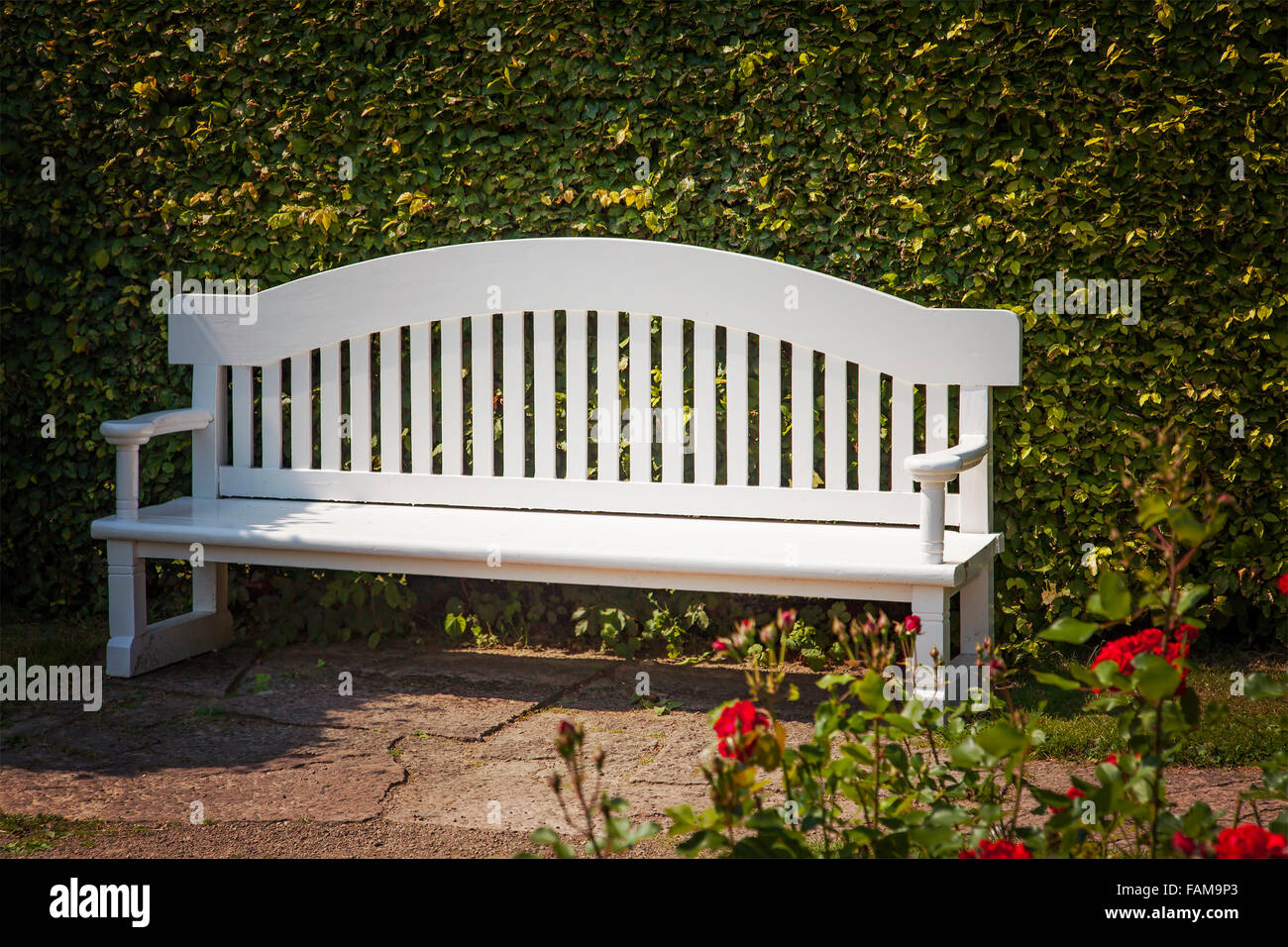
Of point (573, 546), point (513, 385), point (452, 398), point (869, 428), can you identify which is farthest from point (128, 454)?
point (869, 428)

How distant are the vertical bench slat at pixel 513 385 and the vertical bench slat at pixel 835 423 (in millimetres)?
1029

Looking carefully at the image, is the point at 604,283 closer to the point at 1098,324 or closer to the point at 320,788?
the point at 1098,324

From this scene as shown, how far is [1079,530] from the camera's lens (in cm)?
409

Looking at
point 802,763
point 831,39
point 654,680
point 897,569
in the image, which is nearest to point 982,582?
point 897,569

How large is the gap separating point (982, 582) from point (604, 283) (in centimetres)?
155

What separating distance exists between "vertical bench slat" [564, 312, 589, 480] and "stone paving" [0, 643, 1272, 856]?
2.39 feet

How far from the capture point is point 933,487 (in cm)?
341

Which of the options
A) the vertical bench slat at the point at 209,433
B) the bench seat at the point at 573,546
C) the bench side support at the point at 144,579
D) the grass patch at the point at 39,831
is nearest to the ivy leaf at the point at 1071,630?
the bench seat at the point at 573,546

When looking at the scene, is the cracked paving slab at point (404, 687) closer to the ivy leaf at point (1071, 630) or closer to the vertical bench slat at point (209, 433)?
the vertical bench slat at point (209, 433)

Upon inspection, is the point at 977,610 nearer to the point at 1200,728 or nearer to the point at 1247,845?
the point at 1200,728

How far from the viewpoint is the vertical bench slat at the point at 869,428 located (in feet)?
13.1

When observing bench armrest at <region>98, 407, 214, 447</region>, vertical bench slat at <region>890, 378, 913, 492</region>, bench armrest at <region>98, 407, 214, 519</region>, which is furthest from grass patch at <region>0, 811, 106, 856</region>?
vertical bench slat at <region>890, 378, 913, 492</region>

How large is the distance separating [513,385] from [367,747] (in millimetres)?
→ 1384

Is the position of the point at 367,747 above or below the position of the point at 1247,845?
below
